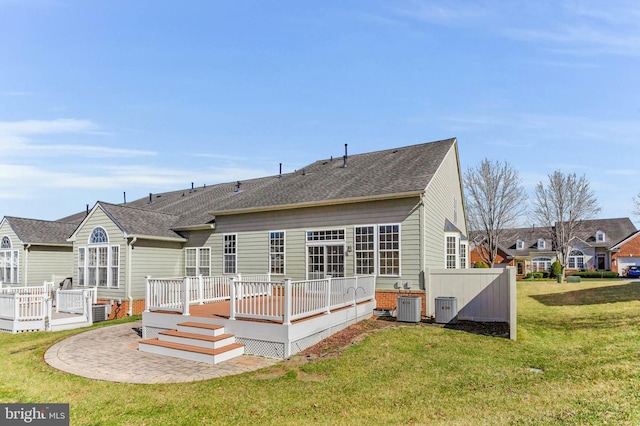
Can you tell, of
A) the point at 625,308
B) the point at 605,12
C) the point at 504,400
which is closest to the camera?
the point at 504,400

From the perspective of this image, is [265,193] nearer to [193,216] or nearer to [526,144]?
[193,216]

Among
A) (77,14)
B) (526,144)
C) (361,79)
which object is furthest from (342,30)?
(526,144)

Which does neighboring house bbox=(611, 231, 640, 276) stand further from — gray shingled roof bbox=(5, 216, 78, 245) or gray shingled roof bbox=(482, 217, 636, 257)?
gray shingled roof bbox=(5, 216, 78, 245)

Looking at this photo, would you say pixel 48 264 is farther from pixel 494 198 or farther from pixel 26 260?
pixel 494 198

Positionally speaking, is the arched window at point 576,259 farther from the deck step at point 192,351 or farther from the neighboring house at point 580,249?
the deck step at point 192,351

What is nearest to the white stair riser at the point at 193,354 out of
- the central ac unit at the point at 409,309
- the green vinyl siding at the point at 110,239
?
the central ac unit at the point at 409,309

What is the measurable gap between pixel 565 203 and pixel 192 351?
137 feet

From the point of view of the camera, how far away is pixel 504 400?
19.2ft

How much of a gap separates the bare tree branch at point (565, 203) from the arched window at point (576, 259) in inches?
357

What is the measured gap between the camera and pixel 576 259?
47.2 m

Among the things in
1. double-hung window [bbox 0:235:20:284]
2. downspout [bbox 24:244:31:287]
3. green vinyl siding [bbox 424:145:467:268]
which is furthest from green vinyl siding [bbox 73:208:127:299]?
green vinyl siding [bbox 424:145:467:268]

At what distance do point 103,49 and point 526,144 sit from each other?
20965 mm

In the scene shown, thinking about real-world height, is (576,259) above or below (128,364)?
below

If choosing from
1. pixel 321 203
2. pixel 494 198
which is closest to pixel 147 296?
pixel 321 203
